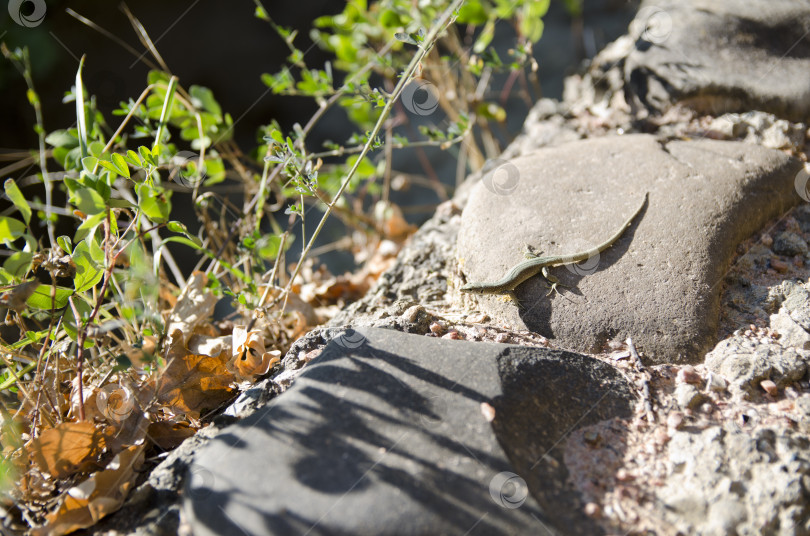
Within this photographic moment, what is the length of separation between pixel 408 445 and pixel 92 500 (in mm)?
1170

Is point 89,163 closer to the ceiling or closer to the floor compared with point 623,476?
closer to the ceiling

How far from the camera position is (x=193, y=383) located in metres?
2.57

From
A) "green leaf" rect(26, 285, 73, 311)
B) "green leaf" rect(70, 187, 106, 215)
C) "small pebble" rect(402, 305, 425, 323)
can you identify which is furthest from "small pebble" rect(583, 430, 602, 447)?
"green leaf" rect(26, 285, 73, 311)

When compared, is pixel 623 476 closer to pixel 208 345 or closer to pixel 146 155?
→ pixel 208 345

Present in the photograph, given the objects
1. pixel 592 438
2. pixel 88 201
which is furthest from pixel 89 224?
pixel 592 438

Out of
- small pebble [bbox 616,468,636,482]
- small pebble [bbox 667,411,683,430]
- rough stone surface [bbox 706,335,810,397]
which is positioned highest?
small pebble [bbox 616,468,636,482]

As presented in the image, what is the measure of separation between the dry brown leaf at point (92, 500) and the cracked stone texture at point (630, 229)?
1.72m

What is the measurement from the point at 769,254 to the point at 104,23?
268 inches

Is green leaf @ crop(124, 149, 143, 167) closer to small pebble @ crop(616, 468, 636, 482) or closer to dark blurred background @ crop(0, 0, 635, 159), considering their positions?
small pebble @ crop(616, 468, 636, 482)

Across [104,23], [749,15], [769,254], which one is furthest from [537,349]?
[104,23]

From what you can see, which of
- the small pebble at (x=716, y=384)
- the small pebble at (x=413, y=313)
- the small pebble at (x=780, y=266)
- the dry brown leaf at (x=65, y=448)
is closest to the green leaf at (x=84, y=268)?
the dry brown leaf at (x=65, y=448)

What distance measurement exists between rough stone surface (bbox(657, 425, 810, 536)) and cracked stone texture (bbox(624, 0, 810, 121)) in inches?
97.5

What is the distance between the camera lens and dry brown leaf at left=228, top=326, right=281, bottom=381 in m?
2.67

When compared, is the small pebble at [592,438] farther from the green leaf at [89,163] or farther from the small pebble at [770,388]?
the green leaf at [89,163]
